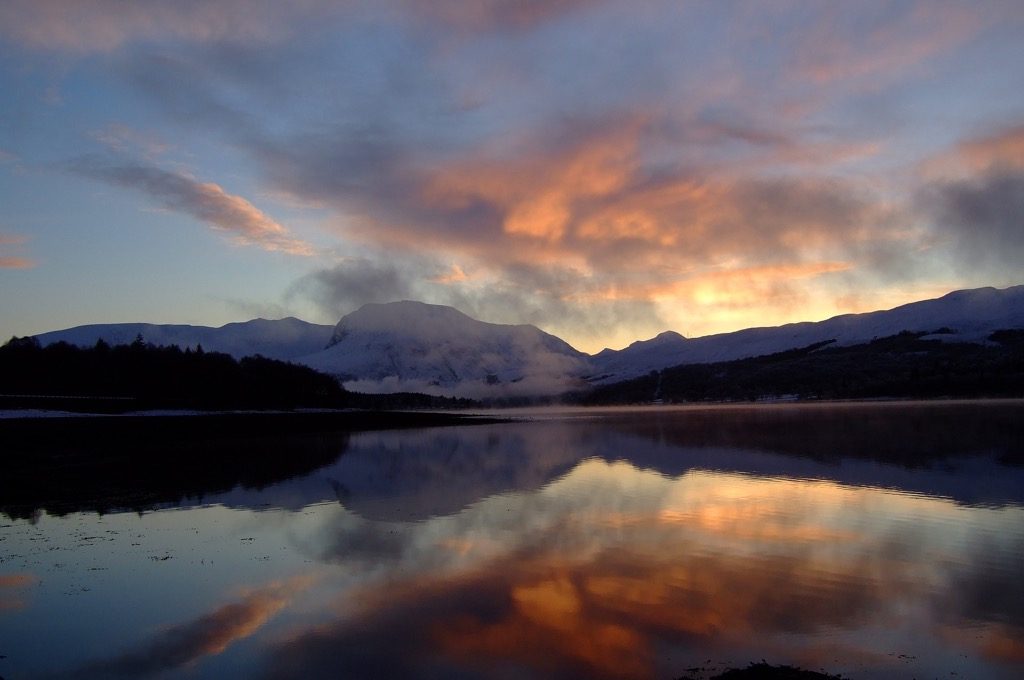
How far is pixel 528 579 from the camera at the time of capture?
18.6 m

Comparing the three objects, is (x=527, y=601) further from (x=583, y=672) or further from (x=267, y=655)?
(x=267, y=655)

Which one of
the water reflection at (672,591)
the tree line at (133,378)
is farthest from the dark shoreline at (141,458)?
the water reflection at (672,591)

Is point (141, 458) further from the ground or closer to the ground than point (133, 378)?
closer to the ground

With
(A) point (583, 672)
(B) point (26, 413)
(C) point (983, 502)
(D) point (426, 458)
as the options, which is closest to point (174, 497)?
(D) point (426, 458)

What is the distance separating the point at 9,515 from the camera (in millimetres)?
28625

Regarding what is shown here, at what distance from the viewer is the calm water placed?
13.2 metres

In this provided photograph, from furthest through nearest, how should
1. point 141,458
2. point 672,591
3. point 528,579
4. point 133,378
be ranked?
point 133,378
point 141,458
point 528,579
point 672,591

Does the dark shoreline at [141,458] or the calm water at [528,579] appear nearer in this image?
the calm water at [528,579]

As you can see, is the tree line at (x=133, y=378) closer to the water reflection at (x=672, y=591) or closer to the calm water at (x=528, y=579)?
the calm water at (x=528, y=579)

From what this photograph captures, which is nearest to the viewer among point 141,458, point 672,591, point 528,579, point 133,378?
point 672,591

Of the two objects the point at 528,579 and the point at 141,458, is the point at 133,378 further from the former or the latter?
the point at 528,579

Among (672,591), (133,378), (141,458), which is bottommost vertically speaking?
(672,591)

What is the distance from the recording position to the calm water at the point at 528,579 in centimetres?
1319

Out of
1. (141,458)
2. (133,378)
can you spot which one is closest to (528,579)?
(141,458)
